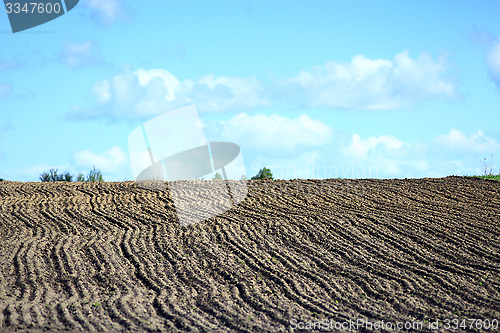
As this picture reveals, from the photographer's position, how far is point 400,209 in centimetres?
1496

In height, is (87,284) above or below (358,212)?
below

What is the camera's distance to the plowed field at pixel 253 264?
24.7 feet

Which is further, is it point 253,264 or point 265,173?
point 265,173

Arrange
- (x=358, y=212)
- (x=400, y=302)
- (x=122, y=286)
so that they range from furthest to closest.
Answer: (x=358, y=212) → (x=122, y=286) → (x=400, y=302)

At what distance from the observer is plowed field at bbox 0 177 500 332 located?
24.7 ft

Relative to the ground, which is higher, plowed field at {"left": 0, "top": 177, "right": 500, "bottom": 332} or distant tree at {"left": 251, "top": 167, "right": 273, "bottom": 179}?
distant tree at {"left": 251, "top": 167, "right": 273, "bottom": 179}

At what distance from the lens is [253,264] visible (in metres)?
10.0

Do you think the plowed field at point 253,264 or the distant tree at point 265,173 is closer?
the plowed field at point 253,264

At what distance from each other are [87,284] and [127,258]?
60.9 inches

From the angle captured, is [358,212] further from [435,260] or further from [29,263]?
[29,263]

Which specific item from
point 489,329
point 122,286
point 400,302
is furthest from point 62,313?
point 489,329

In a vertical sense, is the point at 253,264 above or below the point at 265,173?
below

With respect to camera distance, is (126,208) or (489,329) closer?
(489,329)

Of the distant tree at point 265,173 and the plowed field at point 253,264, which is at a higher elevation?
the distant tree at point 265,173
